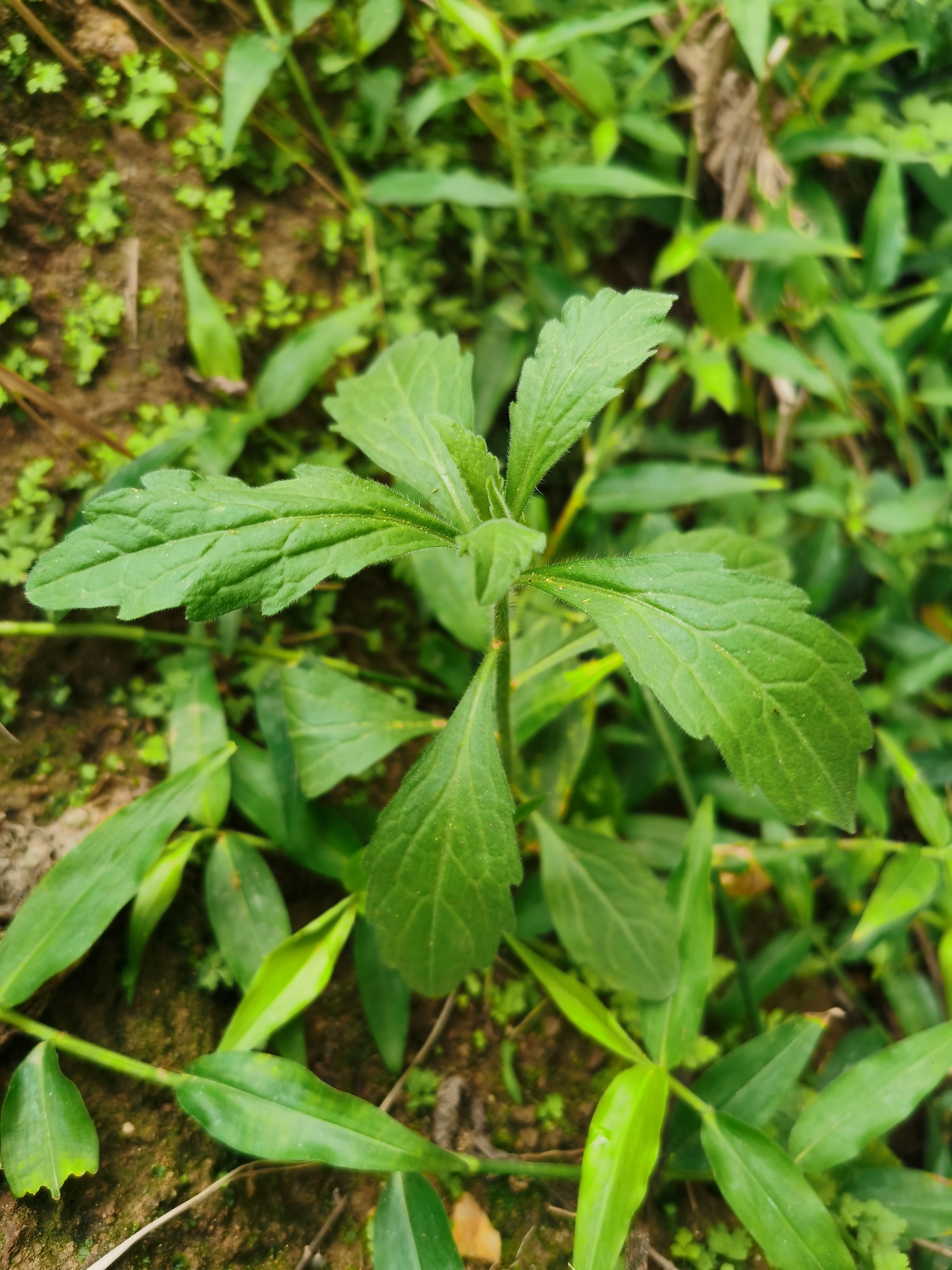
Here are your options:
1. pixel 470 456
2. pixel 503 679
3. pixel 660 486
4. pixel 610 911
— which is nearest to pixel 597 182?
pixel 660 486

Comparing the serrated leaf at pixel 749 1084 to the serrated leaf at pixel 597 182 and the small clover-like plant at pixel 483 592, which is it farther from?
the serrated leaf at pixel 597 182

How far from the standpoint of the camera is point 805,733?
1.17m

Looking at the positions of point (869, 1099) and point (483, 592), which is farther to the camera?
point (869, 1099)

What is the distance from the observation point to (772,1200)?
1.32 meters

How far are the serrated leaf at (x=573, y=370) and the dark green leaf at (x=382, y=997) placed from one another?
90 centimetres

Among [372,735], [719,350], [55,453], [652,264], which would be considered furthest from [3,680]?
[652,264]

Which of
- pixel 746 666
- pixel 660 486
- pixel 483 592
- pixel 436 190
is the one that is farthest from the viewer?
pixel 660 486

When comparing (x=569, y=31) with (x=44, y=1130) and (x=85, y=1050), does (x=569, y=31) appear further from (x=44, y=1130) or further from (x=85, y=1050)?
(x=44, y=1130)

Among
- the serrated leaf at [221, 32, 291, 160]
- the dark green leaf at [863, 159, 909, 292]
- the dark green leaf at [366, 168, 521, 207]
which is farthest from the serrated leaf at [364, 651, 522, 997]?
the dark green leaf at [863, 159, 909, 292]

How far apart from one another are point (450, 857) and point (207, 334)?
1.24 metres

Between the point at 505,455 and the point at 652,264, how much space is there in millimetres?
750

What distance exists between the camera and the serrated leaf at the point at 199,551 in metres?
1.05

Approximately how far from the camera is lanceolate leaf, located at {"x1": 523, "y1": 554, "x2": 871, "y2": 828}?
3.67 feet

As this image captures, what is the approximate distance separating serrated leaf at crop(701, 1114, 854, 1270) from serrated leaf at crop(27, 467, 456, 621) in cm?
115
